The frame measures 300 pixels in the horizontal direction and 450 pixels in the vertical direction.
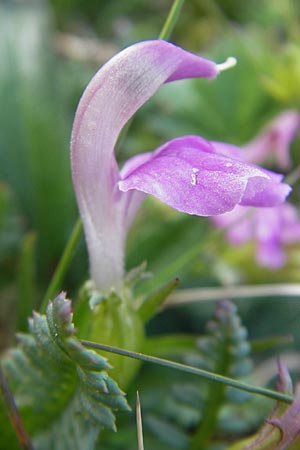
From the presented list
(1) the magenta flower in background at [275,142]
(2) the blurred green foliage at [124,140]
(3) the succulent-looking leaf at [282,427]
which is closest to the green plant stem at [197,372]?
(3) the succulent-looking leaf at [282,427]

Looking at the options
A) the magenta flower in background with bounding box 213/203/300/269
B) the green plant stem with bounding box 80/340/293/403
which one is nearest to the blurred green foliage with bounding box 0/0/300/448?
the magenta flower in background with bounding box 213/203/300/269

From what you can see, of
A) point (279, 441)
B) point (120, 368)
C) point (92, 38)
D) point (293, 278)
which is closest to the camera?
point (279, 441)

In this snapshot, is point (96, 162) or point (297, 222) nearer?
point (96, 162)

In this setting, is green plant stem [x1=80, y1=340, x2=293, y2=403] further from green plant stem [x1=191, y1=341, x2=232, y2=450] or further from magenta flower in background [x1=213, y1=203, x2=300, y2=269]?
magenta flower in background [x1=213, y1=203, x2=300, y2=269]

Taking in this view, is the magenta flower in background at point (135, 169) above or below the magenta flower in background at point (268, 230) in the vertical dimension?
above

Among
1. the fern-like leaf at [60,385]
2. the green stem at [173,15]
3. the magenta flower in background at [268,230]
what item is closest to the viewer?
the fern-like leaf at [60,385]

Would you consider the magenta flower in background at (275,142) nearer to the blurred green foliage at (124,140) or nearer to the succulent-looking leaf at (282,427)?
the blurred green foliage at (124,140)

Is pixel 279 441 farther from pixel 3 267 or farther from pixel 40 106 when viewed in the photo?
pixel 40 106

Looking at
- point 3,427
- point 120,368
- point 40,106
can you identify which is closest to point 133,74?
point 120,368

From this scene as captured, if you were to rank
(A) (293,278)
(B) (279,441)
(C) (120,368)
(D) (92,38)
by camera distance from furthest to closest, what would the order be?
(D) (92,38) → (A) (293,278) → (C) (120,368) → (B) (279,441)
